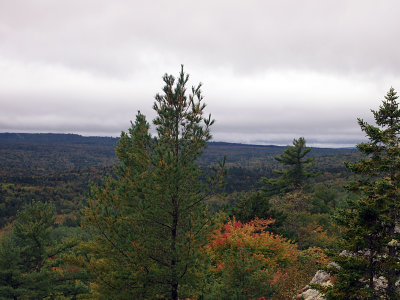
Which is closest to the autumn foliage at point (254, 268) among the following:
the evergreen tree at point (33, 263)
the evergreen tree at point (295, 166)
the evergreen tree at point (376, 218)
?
the evergreen tree at point (376, 218)

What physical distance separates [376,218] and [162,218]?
274 inches

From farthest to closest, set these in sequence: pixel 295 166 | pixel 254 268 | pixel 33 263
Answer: pixel 295 166 → pixel 33 263 → pixel 254 268

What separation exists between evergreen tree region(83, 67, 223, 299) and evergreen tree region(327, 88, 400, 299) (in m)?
4.64

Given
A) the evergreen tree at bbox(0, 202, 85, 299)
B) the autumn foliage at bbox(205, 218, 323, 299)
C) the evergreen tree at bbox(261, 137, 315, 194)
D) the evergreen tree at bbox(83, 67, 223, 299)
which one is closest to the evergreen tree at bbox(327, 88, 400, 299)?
the autumn foliage at bbox(205, 218, 323, 299)

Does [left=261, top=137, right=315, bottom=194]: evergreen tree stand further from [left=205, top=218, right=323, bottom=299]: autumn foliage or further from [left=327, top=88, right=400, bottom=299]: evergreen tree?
[left=327, top=88, right=400, bottom=299]: evergreen tree

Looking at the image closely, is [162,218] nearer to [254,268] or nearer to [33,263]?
[254,268]

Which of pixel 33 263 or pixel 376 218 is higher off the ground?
pixel 376 218

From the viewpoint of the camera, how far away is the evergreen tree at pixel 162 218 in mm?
7469

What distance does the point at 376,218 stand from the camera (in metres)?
7.49

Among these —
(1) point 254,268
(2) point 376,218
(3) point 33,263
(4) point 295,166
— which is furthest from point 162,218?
(4) point 295,166

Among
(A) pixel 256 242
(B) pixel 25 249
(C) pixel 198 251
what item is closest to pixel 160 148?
(C) pixel 198 251

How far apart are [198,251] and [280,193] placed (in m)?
29.9

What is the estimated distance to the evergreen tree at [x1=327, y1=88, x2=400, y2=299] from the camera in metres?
7.06

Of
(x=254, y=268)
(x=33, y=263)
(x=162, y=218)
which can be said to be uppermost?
(x=162, y=218)
